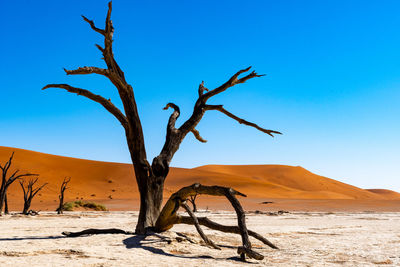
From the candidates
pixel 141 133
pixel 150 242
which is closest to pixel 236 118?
pixel 141 133

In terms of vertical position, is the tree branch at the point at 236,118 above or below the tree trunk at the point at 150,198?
above

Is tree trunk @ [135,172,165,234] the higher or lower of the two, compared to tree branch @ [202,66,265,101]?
lower

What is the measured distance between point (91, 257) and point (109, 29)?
4009 millimetres

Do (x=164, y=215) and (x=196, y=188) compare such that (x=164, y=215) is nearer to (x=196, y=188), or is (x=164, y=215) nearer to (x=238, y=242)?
(x=196, y=188)

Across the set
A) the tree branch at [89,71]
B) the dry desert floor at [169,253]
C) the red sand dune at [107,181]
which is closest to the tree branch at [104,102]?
the tree branch at [89,71]

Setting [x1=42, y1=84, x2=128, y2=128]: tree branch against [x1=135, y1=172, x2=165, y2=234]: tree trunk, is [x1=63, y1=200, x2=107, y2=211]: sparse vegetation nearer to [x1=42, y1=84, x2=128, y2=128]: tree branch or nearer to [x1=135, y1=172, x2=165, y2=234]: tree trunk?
[x1=42, y1=84, x2=128, y2=128]: tree branch

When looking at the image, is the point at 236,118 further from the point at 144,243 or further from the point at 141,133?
the point at 144,243

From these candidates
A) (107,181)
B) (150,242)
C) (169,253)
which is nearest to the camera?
(169,253)

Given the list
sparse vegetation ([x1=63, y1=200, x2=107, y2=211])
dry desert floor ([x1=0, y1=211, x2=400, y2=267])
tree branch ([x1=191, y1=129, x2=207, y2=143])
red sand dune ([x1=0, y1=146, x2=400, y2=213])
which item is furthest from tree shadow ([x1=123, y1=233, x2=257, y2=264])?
red sand dune ([x1=0, y1=146, x2=400, y2=213])

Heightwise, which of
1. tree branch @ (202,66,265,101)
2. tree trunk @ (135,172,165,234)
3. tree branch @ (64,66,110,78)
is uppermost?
tree branch @ (202,66,265,101)

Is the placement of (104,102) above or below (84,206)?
above

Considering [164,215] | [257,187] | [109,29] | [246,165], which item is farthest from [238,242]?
[246,165]

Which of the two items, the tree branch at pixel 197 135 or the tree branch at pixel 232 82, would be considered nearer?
the tree branch at pixel 232 82

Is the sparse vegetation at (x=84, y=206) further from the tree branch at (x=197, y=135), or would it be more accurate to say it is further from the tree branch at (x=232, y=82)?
the tree branch at (x=232, y=82)
